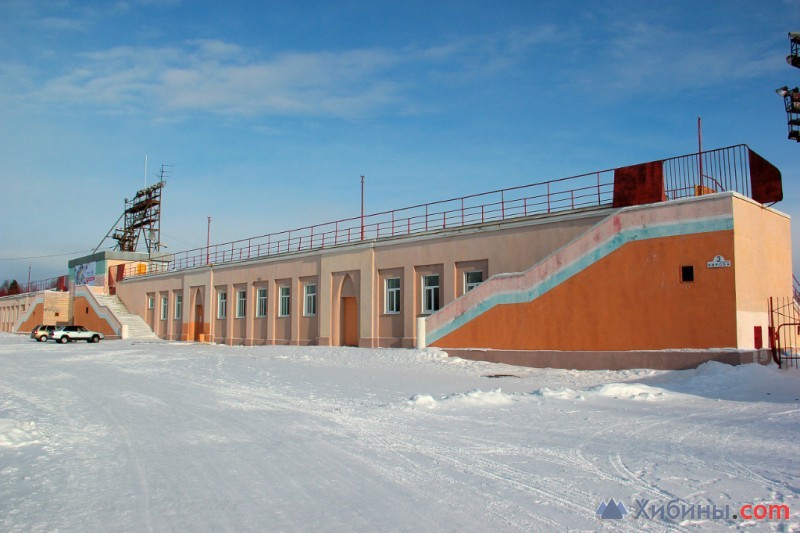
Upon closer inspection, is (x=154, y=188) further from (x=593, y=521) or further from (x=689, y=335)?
(x=593, y=521)

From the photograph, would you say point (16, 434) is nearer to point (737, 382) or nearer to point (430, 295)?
point (737, 382)

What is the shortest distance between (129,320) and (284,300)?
64.3 ft

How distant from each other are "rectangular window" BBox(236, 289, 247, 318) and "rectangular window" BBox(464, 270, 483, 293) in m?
17.7

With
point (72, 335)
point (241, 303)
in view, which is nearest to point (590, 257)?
point (241, 303)

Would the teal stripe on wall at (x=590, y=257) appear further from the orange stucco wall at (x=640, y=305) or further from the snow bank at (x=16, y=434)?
the snow bank at (x=16, y=434)

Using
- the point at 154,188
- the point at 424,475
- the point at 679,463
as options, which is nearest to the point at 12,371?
the point at 424,475

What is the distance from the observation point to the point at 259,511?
219 inches

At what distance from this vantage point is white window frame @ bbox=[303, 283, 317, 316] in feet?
110

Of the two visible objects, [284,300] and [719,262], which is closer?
[719,262]

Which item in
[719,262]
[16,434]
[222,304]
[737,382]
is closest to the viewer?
[16,434]

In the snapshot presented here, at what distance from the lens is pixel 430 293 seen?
2712 cm

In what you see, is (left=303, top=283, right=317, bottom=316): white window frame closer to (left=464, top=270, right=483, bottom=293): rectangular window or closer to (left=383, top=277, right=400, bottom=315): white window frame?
(left=383, top=277, right=400, bottom=315): white window frame

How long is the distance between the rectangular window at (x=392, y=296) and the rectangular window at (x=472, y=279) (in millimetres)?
4004

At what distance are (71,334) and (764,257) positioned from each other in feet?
136
